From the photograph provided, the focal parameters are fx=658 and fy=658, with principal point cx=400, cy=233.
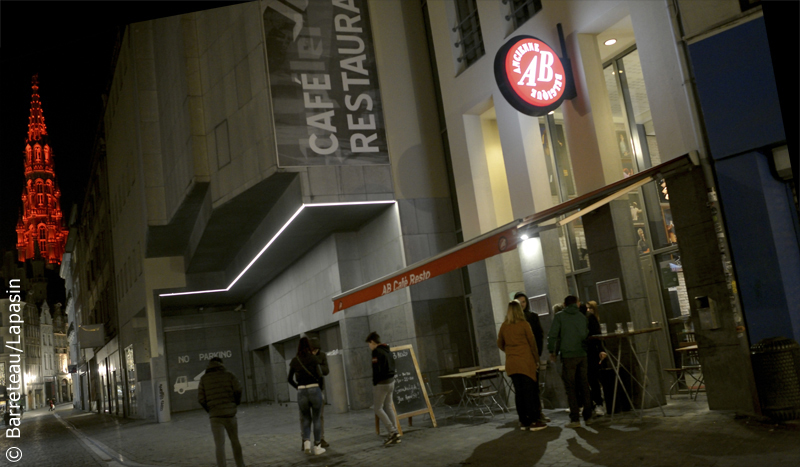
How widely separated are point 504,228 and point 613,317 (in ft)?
7.41

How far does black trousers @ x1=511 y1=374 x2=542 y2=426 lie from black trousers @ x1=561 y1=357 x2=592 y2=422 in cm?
48

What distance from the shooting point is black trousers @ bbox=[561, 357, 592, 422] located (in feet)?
30.6

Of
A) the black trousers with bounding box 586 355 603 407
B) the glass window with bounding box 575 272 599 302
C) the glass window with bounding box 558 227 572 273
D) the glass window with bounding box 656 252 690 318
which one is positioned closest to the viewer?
the black trousers with bounding box 586 355 603 407

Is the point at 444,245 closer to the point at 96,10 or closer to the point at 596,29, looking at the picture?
the point at 596,29

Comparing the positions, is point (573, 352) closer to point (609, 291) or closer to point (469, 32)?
point (609, 291)

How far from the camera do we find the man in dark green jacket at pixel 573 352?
9289 millimetres

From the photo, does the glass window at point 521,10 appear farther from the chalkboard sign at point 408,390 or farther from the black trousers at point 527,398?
the black trousers at point 527,398

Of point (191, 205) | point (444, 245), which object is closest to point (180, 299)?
point (191, 205)

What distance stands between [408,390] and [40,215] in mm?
146621

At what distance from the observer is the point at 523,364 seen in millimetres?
9258

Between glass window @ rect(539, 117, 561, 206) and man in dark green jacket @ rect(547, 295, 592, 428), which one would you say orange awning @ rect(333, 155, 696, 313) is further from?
glass window @ rect(539, 117, 561, 206)

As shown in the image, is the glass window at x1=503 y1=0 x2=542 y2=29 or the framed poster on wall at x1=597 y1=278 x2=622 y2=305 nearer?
the framed poster on wall at x1=597 y1=278 x2=622 y2=305

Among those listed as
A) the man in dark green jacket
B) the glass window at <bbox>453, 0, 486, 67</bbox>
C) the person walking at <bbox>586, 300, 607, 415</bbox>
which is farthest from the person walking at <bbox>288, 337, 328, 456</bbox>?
the glass window at <bbox>453, 0, 486, 67</bbox>

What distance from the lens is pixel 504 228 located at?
10.6 meters
